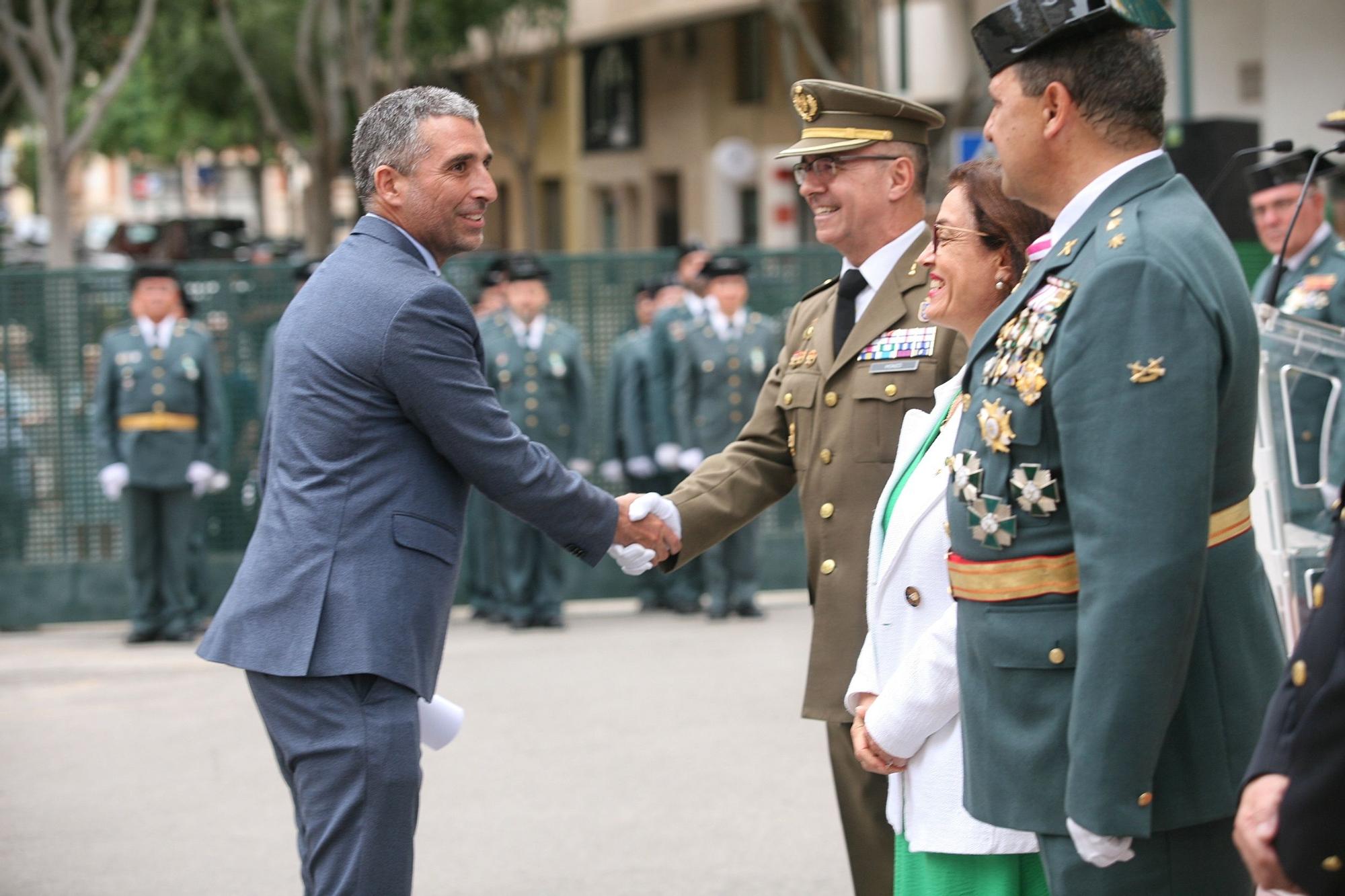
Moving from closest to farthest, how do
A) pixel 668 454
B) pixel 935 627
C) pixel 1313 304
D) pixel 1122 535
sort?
1. pixel 1122 535
2. pixel 935 627
3. pixel 1313 304
4. pixel 668 454

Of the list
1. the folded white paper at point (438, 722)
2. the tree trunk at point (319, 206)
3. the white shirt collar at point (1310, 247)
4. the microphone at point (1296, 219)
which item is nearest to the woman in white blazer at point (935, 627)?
the folded white paper at point (438, 722)

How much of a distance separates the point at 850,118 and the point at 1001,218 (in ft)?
2.77

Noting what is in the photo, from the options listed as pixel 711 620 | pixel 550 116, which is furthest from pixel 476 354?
pixel 550 116

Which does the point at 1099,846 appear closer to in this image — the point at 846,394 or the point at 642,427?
the point at 846,394

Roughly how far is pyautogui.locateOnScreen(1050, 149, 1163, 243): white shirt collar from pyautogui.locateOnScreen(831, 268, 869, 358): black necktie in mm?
1326

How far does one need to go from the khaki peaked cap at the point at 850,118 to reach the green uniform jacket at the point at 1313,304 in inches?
96.0

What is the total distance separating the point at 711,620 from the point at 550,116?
31.0 m

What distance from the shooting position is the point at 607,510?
4047mm

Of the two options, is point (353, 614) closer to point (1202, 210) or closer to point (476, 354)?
point (476, 354)

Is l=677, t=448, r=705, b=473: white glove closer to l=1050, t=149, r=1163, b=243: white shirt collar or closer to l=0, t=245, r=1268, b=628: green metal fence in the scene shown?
l=0, t=245, r=1268, b=628: green metal fence

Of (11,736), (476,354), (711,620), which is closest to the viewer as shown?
(476,354)

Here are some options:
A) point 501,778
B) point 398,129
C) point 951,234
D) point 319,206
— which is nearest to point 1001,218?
point 951,234

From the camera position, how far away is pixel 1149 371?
8.14 feet

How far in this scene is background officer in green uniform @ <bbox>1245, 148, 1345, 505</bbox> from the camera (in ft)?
19.4
